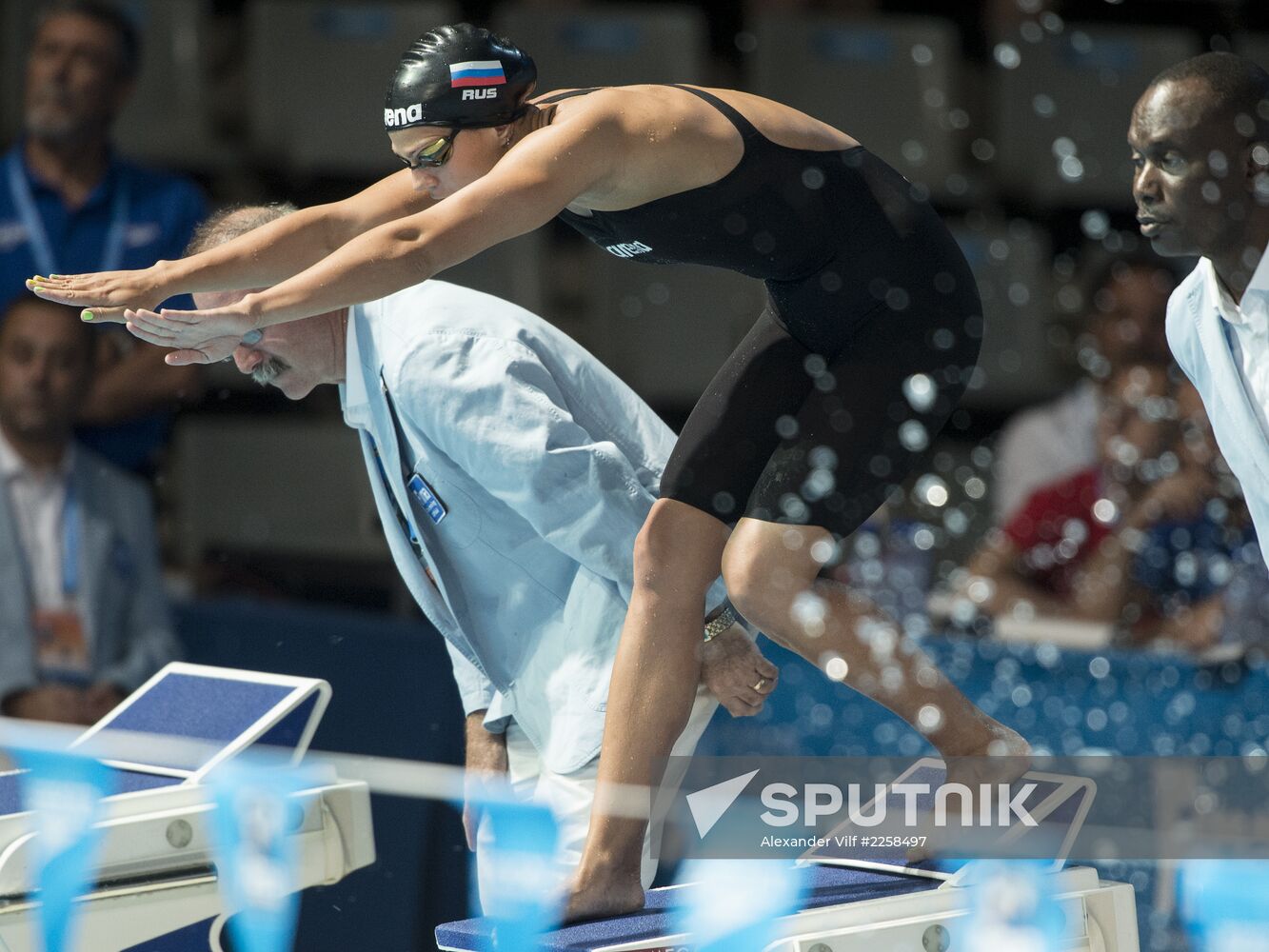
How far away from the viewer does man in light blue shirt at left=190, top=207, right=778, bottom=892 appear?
2500mm

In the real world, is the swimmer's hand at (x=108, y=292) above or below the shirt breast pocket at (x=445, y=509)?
above

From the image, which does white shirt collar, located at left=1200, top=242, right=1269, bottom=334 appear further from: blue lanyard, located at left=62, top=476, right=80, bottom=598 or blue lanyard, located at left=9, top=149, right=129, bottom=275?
blue lanyard, located at left=9, top=149, right=129, bottom=275

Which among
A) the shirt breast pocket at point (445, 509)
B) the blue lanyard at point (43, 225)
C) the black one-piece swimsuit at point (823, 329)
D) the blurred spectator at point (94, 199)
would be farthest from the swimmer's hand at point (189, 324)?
the blue lanyard at point (43, 225)

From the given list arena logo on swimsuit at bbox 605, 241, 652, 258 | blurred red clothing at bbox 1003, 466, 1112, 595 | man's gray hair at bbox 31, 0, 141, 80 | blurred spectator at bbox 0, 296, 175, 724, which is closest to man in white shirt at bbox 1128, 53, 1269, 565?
arena logo on swimsuit at bbox 605, 241, 652, 258

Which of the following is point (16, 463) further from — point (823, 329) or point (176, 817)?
point (823, 329)

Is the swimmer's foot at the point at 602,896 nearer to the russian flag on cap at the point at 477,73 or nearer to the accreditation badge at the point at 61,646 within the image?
the russian flag on cap at the point at 477,73

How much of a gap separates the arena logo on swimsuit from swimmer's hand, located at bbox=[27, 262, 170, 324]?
601 millimetres

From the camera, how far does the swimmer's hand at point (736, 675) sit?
8.29ft

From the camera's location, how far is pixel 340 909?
3598mm

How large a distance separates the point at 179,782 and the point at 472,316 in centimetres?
82

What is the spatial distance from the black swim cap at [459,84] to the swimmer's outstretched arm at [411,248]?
21 centimetres

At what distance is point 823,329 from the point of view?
2455 millimetres

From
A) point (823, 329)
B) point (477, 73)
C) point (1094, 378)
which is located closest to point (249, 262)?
point (477, 73)

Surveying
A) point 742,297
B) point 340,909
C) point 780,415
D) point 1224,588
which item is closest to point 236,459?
point 742,297
